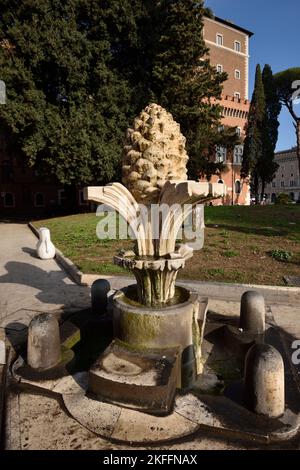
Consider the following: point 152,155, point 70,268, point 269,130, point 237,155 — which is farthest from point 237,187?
point 152,155

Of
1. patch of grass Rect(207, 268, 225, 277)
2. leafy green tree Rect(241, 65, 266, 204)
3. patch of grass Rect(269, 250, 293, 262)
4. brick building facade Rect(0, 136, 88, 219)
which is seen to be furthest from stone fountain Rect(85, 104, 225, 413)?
leafy green tree Rect(241, 65, 266, 204)

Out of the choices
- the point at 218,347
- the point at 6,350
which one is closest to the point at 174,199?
the point at 218,347

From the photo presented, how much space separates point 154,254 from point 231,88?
4999cm

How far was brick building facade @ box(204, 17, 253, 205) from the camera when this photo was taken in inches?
1704

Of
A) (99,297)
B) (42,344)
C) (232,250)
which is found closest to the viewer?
(42,344)

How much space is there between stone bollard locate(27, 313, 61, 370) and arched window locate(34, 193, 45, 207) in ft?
118

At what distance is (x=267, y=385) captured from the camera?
3111mm

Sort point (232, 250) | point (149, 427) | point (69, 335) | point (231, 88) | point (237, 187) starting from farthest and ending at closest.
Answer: point (231, 88), point (237, 187), point (232, 250), point (69, 335), point (149, 427)

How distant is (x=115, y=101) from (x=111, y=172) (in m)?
5.02

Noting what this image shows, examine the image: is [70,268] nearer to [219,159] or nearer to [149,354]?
[149,354]

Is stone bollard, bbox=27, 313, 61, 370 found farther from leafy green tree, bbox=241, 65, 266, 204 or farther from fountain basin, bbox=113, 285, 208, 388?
leafy green tree, bbox=241, 65, 266, 204

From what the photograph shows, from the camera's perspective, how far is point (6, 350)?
461 centimetres

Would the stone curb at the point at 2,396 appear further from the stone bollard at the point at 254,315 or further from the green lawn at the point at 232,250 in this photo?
the green lawn at the point at 232,250

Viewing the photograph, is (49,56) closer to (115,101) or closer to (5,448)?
(115,101)
